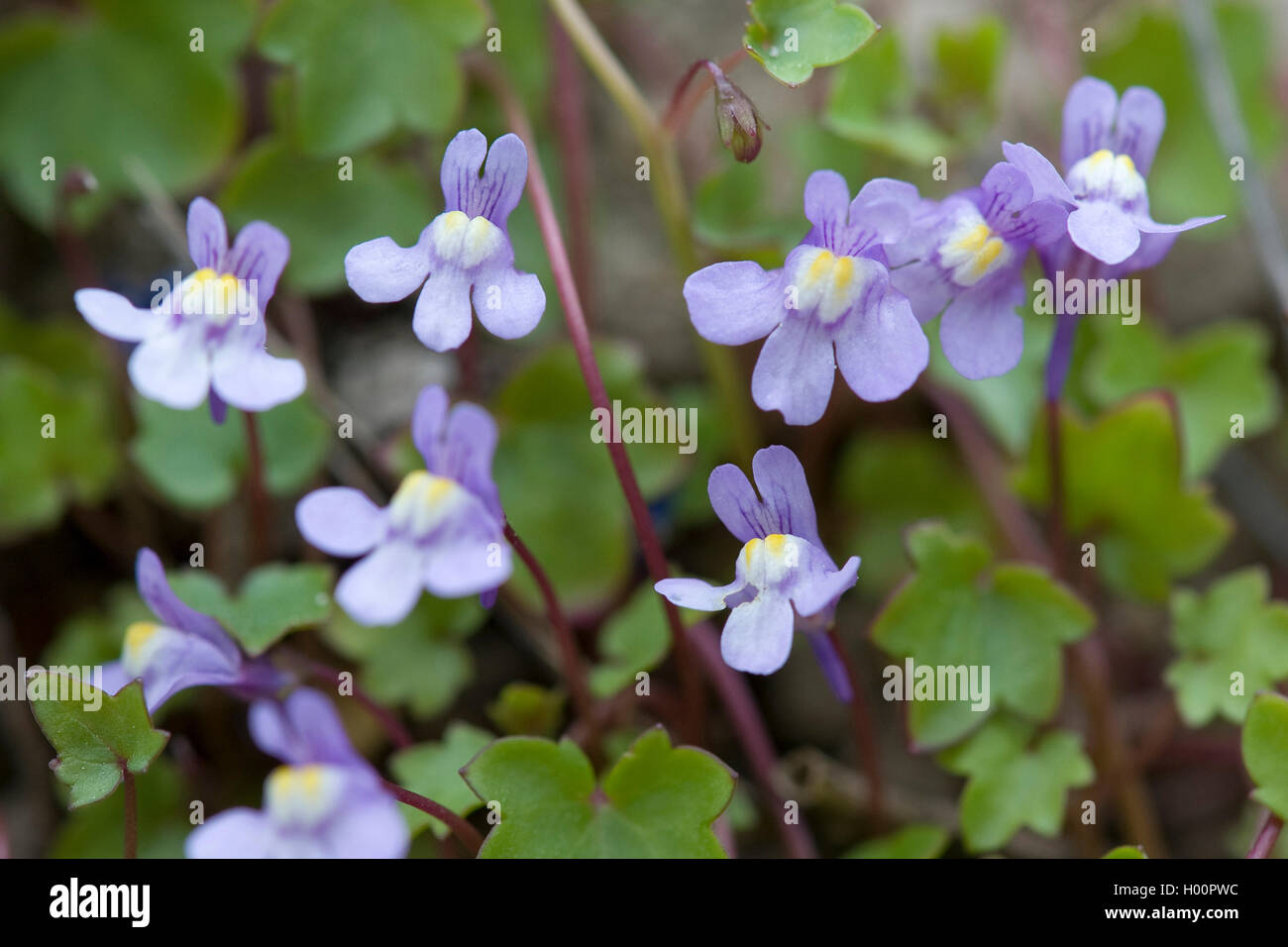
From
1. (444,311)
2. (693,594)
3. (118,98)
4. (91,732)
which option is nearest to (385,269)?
(444,311)

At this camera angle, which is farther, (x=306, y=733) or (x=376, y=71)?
(x=376, y=71)

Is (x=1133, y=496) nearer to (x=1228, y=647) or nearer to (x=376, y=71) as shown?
(x=1228, y=647)

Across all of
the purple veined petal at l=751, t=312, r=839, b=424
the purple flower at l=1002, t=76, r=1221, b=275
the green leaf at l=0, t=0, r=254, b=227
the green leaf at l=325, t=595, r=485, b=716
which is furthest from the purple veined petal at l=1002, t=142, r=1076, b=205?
the green leaf at l=0, t=0, r=254, b=227

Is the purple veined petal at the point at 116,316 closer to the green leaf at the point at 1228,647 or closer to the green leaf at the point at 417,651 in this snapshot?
the green leaf at the point at 417,651

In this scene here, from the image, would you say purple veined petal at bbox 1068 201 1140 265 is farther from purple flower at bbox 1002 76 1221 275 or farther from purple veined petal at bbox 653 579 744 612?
purple veined petal at bbox 653 579 744 612

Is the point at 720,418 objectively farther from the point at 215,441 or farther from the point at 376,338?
the point at 215,441

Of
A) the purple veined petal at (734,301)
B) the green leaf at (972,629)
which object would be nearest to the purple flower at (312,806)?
the purple veined petal at (734,301)
